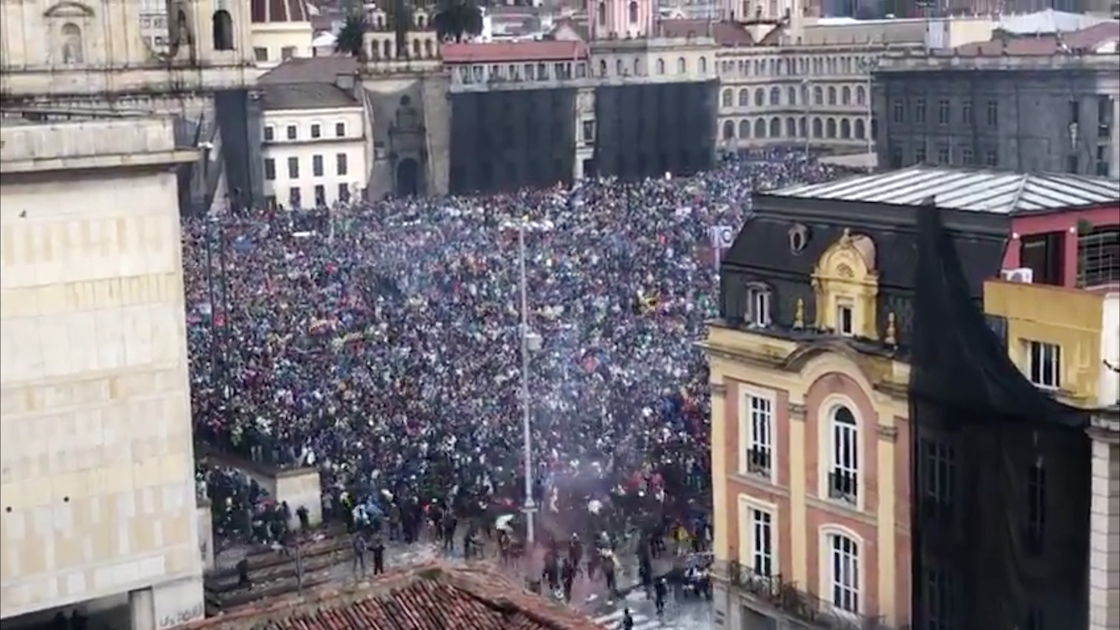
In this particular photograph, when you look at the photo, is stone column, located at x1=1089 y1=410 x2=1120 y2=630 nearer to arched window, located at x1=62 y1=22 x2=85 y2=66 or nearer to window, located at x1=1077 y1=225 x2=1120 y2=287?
window, located at x1=1077 y1=225 x2=1120 y2=287

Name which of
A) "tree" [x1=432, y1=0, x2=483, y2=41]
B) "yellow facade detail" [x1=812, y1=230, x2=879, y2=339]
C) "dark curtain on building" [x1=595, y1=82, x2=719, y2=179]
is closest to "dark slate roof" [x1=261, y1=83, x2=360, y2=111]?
"dark curtain on building" [x1=595, y1=82, x2=719, y2=179]

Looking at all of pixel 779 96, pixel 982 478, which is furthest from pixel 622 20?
pixel 982 478

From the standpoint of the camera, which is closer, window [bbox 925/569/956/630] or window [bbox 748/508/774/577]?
window [bbox 925/569/956/630]

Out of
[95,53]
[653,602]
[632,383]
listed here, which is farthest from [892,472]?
[95,53]

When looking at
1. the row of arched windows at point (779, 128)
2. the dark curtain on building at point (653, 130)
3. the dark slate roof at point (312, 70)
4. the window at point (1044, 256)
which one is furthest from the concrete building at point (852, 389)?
the row of arched windows at point (779, 128)

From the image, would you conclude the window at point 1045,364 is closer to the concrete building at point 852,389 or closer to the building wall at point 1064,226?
the concrete building at point 852,389

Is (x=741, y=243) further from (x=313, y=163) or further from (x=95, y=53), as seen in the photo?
(x=313, y=163)
